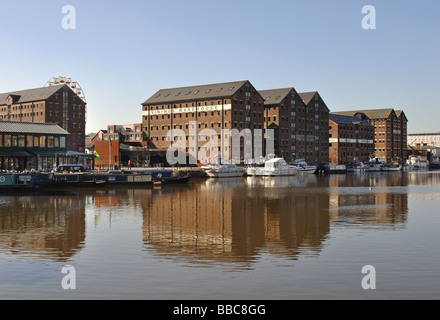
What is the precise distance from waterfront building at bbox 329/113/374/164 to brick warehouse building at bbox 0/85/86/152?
290ft

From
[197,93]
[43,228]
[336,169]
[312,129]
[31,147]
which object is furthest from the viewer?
[312,129]

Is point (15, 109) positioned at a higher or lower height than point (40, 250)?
higher

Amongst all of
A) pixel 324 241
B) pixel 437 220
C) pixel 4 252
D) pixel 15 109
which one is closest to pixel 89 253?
pixel 4 252

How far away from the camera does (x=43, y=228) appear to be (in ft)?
95.8

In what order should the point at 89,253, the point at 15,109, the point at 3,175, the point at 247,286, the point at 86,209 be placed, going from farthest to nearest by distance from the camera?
the point at 15,109
the point at 3,175
the point at 86,209
the point at 89,253
the point at 247,286

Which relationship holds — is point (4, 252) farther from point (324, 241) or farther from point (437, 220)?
point (437, 220)

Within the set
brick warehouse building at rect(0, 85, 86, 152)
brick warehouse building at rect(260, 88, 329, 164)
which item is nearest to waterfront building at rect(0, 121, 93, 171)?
brick warehouse building at rect(0, 85, 86, 152)

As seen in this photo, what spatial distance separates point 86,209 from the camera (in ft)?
133

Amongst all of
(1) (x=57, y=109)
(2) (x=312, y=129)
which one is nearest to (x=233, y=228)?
(1) (x=57, y=109)

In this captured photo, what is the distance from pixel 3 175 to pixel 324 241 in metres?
46.4

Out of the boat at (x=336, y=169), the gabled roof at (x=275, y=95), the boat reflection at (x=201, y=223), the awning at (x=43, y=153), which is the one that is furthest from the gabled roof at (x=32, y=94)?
the boat reflection at (x=201, y=223)

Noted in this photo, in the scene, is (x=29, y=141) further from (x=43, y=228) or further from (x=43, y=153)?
(x=43, y=228)

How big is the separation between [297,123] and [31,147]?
9460 centimetres
